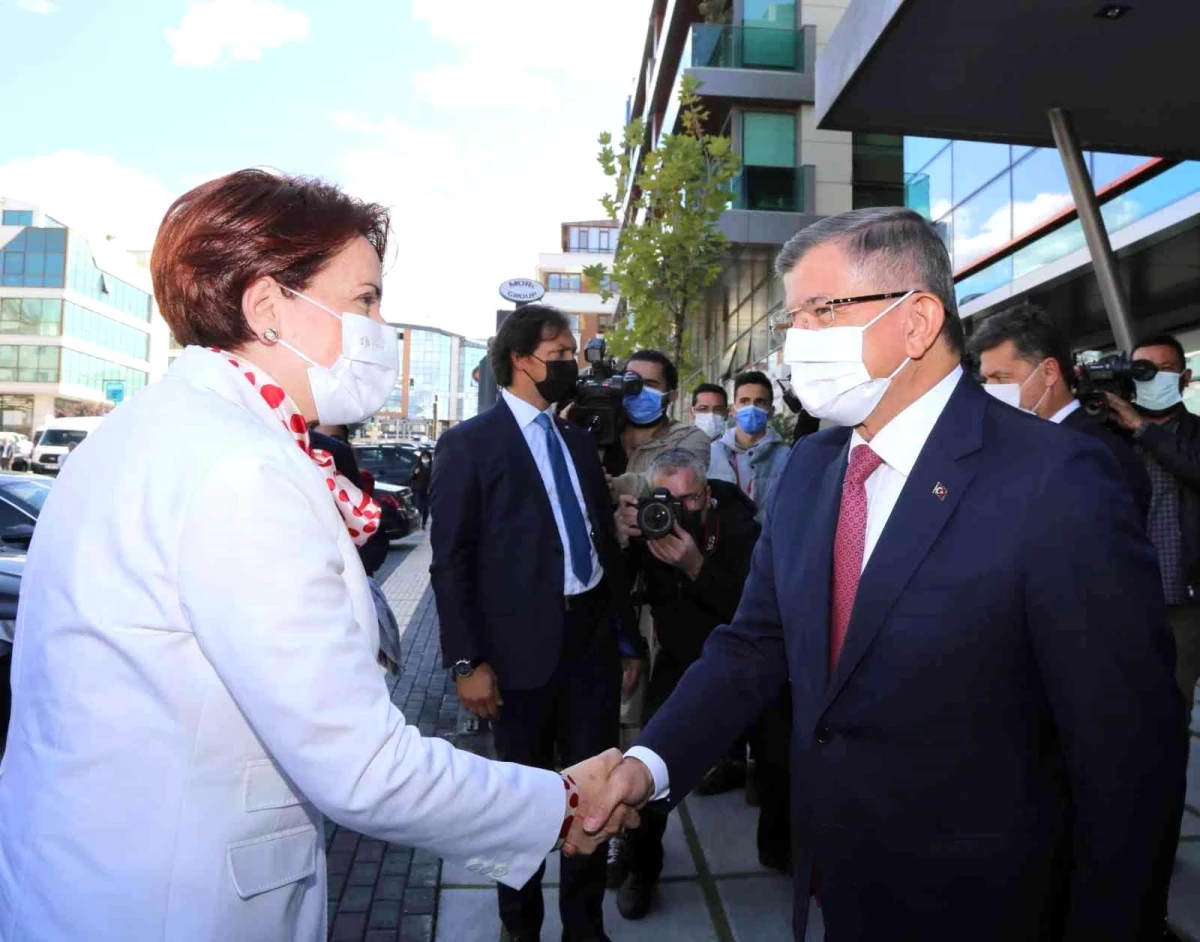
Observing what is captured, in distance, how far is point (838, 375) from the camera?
2.08m

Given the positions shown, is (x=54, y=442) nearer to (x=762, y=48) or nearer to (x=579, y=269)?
(x=762, y=48)

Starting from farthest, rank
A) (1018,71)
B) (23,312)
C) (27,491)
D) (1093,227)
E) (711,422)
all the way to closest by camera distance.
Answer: (23,312) → (27,491) → (1093,227) → (711,422) → (1018,71)

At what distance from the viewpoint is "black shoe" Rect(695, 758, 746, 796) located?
4805 mm

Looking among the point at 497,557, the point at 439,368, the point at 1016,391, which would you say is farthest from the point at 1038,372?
the point at 439,368

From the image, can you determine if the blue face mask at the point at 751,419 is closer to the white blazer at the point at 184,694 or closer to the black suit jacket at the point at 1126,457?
the black suit jacket at the point at 1126,457

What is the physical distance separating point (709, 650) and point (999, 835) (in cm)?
85

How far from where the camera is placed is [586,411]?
4.23 m

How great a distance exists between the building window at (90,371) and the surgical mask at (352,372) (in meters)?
77.4

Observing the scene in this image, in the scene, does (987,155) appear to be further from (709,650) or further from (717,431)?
(709,650)

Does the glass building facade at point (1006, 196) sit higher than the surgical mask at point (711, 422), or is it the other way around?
the glass building facade at point (1006, 196)

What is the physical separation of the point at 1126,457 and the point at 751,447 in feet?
9.44

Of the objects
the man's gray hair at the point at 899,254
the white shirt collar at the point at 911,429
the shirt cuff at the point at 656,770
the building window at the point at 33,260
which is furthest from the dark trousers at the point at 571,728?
the building window at the point at 33,260

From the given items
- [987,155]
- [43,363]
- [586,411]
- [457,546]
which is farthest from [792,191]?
[43,363]

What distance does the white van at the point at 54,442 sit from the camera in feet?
102
